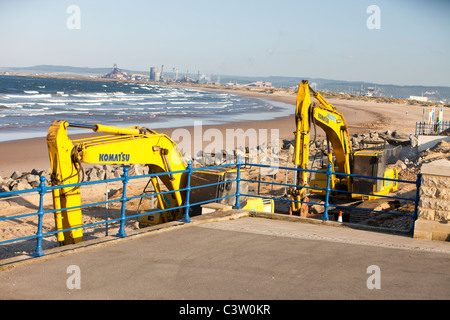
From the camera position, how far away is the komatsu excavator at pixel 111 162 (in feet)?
27.2

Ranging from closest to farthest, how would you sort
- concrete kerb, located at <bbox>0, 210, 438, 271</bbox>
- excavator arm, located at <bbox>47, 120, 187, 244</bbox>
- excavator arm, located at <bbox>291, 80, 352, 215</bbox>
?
concrete kerb, located at <bbox>0, 210, 438, 271</bbox>
excavator arm, located at <bbox>47, 120, 187, 244</bbox>
excavator arm, located at <bbox>291, 80, 352, 215</bbox>

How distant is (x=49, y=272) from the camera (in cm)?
659

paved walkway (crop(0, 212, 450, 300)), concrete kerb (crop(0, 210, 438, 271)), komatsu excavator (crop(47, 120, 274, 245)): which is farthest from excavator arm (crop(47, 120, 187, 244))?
paved walkway (crop(0, 212, 450, 300))

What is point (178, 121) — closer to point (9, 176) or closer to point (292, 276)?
point (9, 176)

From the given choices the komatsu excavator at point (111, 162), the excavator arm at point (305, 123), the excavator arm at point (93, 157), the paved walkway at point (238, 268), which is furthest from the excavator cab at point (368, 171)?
the excavator arm at point (93, 157)

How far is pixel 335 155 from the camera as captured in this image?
15.2 m

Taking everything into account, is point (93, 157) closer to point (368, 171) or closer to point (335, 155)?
point (335, 155)

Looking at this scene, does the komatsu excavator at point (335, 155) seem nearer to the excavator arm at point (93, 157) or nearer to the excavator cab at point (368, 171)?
the excavator cab at point (368, 171)

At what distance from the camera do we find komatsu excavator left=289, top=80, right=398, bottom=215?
1317 centimetres

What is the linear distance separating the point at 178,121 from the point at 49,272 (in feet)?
116

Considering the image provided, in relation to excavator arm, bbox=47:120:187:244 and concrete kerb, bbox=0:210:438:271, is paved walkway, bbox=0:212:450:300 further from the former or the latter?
excavator arm, bbox=47:120:187:244

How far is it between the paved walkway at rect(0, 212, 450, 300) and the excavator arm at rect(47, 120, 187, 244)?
1.15 meters
